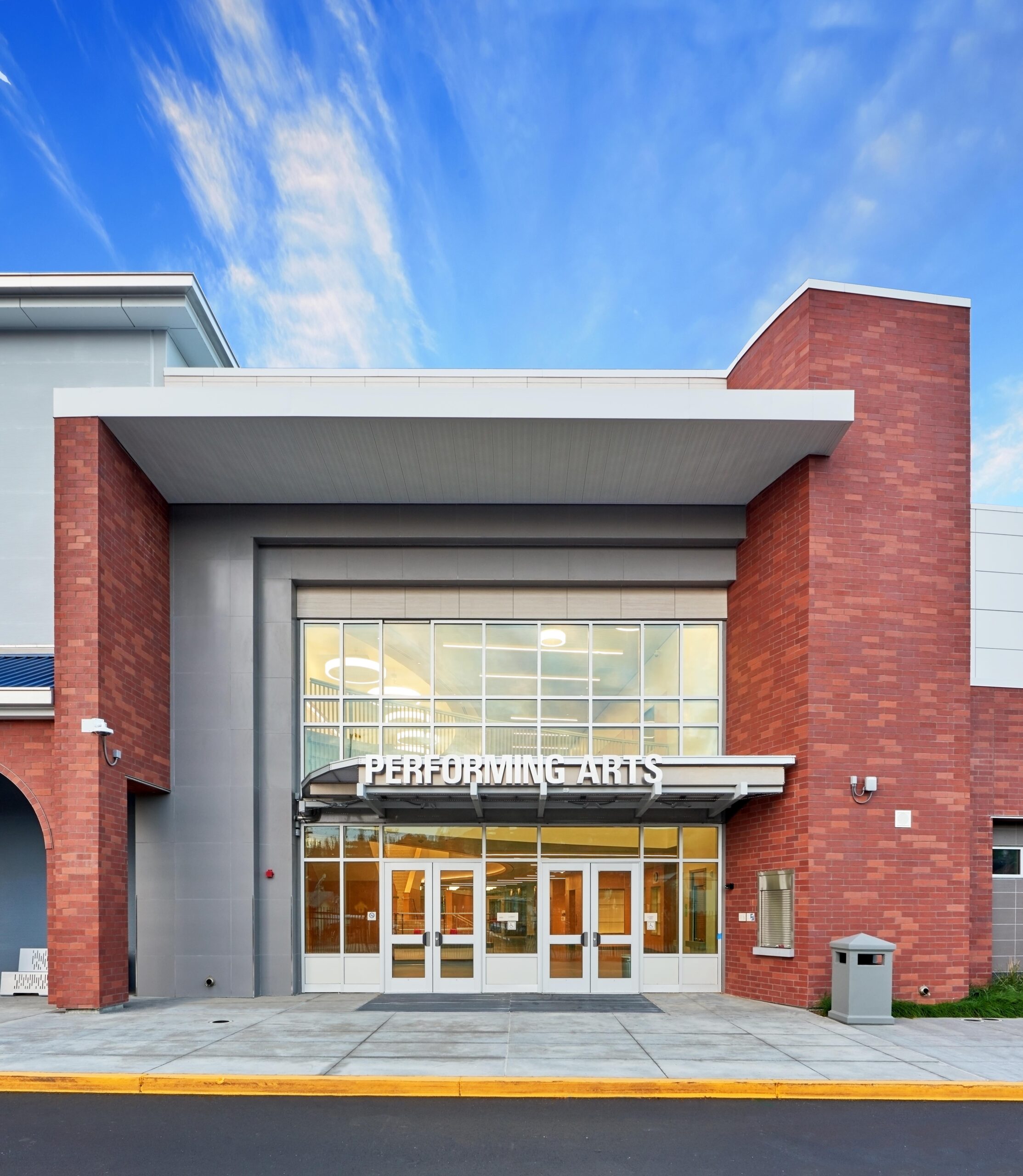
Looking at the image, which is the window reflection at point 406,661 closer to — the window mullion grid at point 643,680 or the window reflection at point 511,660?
the window reflection at point 511,660

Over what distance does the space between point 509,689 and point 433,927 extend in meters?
4.38

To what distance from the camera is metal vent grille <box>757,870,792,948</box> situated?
47.8ft

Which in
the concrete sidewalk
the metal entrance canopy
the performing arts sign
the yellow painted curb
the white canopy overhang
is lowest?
the concrete sidewalk

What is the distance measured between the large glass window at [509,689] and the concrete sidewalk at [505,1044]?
4571mm

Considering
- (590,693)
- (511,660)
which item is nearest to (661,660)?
(590,693)

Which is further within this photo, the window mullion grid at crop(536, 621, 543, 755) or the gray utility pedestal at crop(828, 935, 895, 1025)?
the window mullion grid at crop(536, 621, 543, 755)

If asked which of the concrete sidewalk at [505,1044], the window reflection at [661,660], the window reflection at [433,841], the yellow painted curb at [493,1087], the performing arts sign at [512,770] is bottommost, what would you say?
the concrete sidewalk at [505,1044]

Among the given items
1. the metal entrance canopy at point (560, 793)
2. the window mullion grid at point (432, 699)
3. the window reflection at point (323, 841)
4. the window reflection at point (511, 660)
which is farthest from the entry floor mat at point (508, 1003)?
the window reflection at point (511, 660)

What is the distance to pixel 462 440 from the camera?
1429cm

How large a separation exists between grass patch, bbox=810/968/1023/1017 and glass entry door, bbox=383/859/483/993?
18.9 ft

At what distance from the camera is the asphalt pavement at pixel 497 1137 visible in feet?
23.9

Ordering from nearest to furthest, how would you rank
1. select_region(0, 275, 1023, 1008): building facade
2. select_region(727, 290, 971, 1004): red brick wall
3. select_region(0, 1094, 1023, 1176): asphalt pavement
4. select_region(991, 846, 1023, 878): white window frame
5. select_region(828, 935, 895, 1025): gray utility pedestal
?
select_region(0, 1094, 1023, 1176): asphalt pavement → select_region(828, 935, 895, 1025): gray utility pedestal → select_region(0, 275, 1023, 1008): building facade → select_region(727, 290, 971, 1004): red brick wall → select_region(991, 846, 1023, 878): white window frame

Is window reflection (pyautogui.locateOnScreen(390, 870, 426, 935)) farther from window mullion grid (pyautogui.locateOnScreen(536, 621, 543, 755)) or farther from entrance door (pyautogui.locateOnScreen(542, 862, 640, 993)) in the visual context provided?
window mullion grid (pyautogui.locateOnScreen(536, 621, 543, 755))

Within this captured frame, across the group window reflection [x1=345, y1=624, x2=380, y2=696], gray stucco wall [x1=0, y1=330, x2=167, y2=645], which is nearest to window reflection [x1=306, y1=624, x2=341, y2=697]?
window reflection [x1=345, y1=624, x2=380, y2=696]
